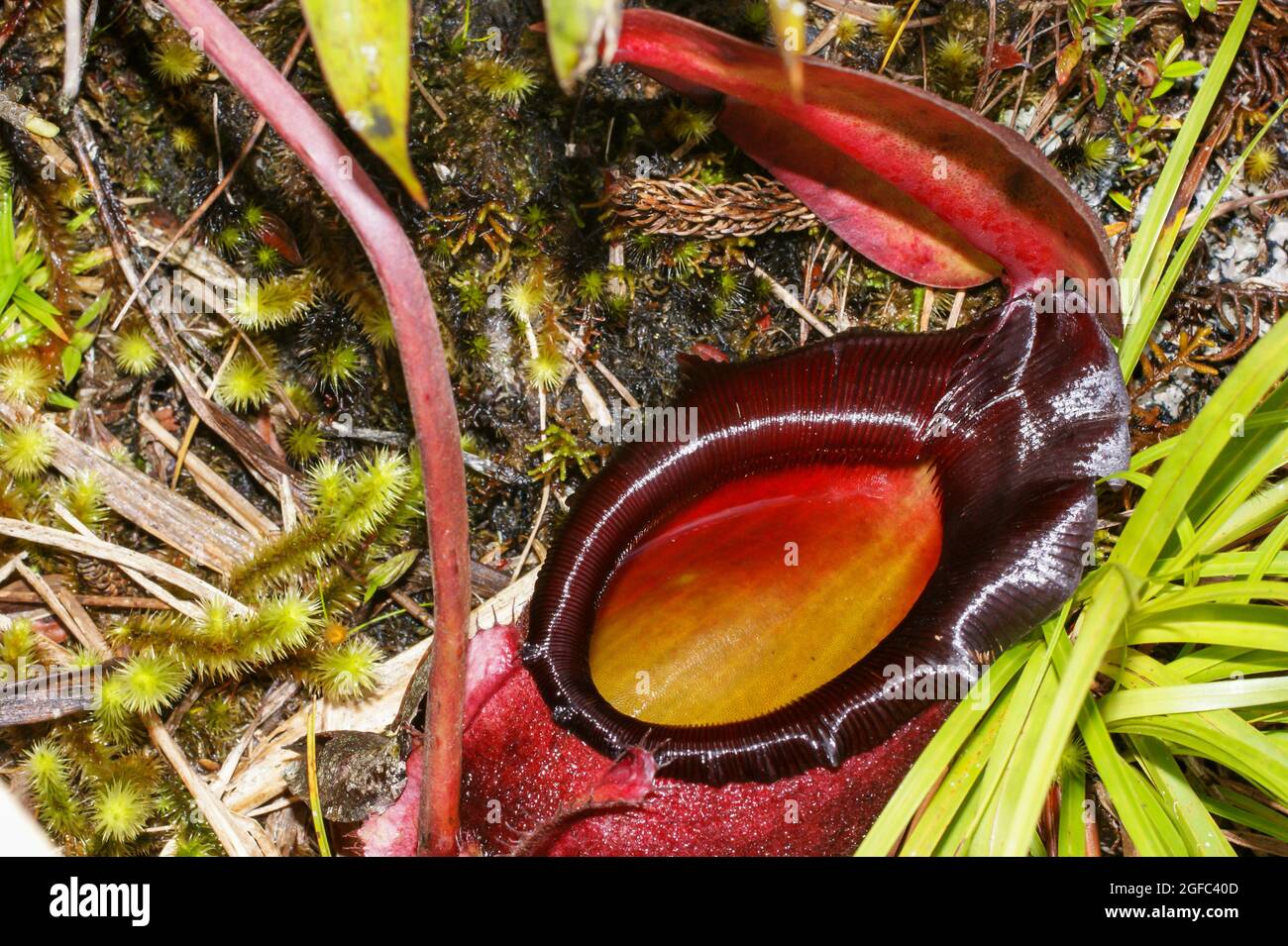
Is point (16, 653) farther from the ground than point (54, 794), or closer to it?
farther from the ground

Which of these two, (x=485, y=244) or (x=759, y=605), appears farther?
(x=485, y=244)

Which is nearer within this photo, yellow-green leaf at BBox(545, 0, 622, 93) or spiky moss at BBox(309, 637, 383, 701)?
yellow-green leaf at BBox(545, 0, 622, 93)

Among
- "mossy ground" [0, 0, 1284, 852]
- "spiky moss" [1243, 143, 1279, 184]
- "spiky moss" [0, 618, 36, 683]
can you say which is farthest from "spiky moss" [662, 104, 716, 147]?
"spiky moss" [0, 618, 36, 683]

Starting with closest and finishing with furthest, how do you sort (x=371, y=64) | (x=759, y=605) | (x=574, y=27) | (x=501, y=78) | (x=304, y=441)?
1. (x=574, y=27)
2. (x=371, y=64)
3. (x=759, y=605)
4. (x=501, y=78)
5. (x=304, y=441)

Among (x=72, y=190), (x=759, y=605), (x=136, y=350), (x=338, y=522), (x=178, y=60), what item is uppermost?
(x=178, y=60)

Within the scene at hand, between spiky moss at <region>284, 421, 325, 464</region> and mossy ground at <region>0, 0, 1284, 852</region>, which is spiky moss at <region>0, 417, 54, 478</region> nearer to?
mossy ground at <region>0, 0, 1284, 852</region>

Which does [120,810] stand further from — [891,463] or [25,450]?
[891,463]

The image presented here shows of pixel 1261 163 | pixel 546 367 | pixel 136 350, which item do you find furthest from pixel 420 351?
pixel 1261 163
